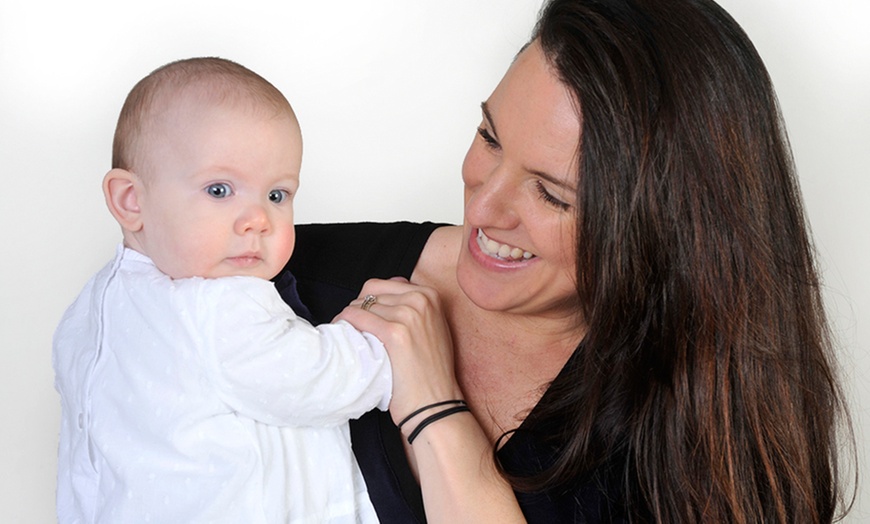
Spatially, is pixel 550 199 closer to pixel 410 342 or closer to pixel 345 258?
pixel 410 342

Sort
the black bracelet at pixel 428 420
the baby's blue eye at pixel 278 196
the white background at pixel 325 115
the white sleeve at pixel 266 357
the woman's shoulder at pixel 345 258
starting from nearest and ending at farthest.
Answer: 1. the white sleeve at pixel 266 357
2. the baby's blue eye at pixel 278 196
3. the black bracelet at pixel 428 420
4. the woman's shoulder at pixel 345 258
5. the white background at pixel 325 115

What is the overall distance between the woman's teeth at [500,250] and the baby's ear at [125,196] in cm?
56

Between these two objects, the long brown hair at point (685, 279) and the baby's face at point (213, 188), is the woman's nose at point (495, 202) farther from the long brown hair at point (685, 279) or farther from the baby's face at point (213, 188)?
the baby's face at point (213, 188)

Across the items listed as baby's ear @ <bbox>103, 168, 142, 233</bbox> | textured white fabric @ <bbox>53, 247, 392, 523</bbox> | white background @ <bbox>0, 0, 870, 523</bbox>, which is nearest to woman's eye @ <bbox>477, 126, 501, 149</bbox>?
textured white fabric @ <bbox>53, 247, 392, 523</bbox>

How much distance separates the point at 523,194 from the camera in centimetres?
174

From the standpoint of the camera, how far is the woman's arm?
1.75 m

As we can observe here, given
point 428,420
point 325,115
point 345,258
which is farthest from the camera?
point 325,115

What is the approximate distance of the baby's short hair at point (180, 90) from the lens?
1603mm

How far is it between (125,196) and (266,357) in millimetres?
338

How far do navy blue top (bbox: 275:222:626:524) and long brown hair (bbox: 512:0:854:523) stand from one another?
38mm

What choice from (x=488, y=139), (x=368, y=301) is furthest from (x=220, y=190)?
(x=488, y=139)

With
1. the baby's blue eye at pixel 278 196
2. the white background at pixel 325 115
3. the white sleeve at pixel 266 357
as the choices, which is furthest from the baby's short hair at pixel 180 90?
the white background at pixel 325 115

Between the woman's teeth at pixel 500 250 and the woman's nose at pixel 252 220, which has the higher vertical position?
the woman's nose at pixel 252 220

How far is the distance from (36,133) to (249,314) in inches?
49.6
